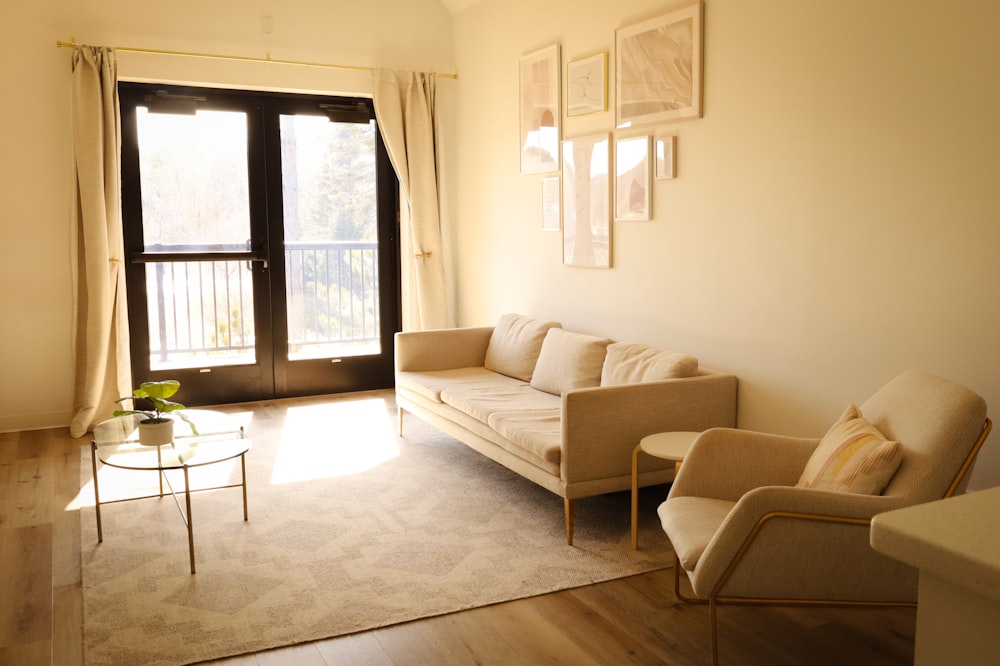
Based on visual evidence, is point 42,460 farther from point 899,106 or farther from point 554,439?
point 899,106

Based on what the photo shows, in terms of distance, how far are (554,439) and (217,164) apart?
141 inches

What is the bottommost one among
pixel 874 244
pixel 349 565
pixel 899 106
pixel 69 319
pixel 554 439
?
pixel 349 565

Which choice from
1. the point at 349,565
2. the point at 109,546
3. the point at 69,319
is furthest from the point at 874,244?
the point at 69,319

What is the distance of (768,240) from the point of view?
3803 mm

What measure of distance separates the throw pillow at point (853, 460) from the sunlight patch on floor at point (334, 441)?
2613 millimetres

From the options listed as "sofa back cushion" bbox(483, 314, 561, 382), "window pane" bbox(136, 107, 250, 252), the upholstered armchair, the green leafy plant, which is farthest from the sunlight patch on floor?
the upholstered armchair

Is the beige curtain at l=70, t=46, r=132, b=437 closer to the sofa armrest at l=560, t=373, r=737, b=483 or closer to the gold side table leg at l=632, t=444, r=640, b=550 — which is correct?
the sofa armrest at l=560, t=373, r=737, b=483

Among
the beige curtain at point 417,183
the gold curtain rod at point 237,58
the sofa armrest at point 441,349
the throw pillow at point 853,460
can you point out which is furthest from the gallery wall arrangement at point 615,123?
the throw pillow at point 853,460

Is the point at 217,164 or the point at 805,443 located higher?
the point at 217,164

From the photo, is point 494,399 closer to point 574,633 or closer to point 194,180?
point 574,633

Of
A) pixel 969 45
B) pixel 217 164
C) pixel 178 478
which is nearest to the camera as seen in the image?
pixel 969 45

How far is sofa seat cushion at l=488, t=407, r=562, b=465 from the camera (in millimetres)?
3629

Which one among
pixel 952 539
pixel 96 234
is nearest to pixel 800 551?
pixel 952 539

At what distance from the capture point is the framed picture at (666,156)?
14.1ft
